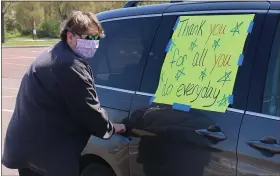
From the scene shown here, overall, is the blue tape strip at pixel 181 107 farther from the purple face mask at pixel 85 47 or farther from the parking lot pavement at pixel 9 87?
the parking lot pavement at pixel 9 87

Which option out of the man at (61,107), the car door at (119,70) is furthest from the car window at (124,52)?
the man at (61,107)

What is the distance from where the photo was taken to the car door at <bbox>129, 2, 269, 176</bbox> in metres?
2.54

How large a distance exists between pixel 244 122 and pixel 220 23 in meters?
0.66

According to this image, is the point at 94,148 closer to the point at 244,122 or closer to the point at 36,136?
the point at 36,136

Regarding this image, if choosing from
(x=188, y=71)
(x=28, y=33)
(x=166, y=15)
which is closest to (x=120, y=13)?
(x=166, y=15)

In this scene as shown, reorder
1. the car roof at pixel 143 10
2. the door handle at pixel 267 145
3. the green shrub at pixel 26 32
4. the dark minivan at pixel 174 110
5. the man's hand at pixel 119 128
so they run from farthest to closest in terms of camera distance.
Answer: the green shrub at pixel 26 32 → the car roof at pixel 143 10 → the man's hand at pixel 119 128 → the dark minivan at pixel 174 110 → the door handle at pixel 267 145

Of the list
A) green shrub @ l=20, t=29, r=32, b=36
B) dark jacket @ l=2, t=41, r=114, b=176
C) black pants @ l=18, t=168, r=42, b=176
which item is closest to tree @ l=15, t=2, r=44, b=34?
green shrub @ l=20, t=29, r=32, b=36

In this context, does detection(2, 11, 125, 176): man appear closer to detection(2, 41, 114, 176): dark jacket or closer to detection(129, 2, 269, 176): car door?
detection(2, 41, 114, 176): dark jacket

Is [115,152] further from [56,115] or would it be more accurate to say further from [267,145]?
[267,145]

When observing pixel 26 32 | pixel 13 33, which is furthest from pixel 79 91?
pixel 13 33

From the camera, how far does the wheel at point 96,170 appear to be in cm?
339

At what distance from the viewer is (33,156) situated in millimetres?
2717

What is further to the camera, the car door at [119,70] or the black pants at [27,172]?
the car door at [119,70]

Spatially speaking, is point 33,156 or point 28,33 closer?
point 33,156
